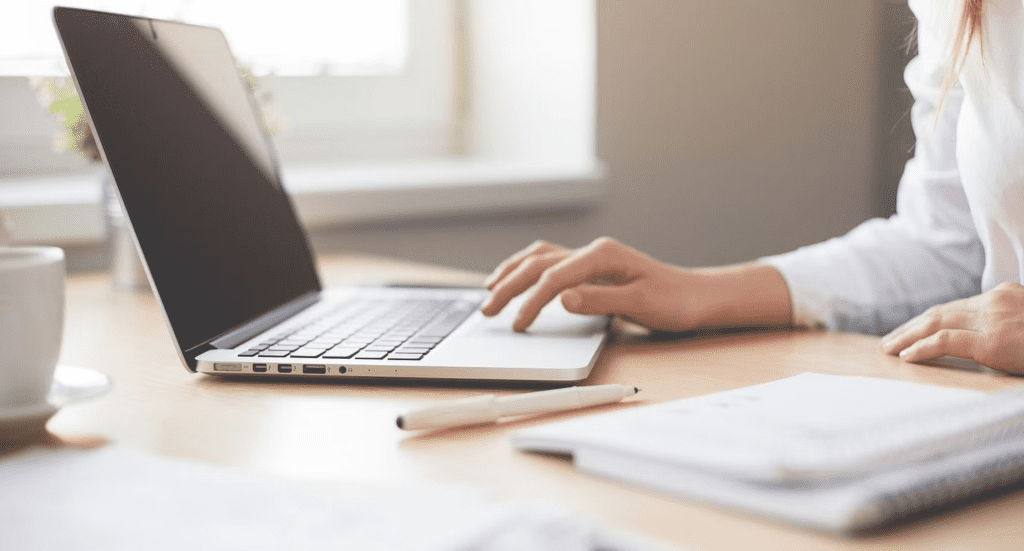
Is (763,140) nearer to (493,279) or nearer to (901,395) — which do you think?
(493,279)

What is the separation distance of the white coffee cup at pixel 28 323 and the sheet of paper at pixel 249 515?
81mm

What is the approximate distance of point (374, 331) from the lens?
0.76m

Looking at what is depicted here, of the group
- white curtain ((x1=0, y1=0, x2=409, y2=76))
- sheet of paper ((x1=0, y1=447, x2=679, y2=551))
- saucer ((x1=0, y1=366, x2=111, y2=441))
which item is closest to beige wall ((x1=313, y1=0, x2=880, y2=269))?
white curtain ((x1=0, y1=0, x2=409, y2=76))

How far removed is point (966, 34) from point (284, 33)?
116 cm

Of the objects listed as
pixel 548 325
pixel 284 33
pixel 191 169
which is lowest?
pixel 548 325

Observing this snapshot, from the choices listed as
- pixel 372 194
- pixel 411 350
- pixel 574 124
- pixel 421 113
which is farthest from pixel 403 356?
pixel 421 113

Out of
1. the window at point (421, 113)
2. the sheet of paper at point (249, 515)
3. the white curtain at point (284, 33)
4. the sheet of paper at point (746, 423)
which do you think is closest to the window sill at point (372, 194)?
the window at point (421, 113)

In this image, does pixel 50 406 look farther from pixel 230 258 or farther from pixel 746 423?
pixel 746 423

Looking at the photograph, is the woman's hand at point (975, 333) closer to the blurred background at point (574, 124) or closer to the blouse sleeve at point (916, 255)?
the blouse sleeve at point (916, 255)

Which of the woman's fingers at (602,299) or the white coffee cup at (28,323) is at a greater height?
the white coffee cup at (28,323)

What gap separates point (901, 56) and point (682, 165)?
55 centimetres

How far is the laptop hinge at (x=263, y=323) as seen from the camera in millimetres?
707

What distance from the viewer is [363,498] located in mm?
421

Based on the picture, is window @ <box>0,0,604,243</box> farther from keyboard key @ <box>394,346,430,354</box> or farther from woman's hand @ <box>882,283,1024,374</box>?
woman's hand @ <box>882,283,1024,374</box>
